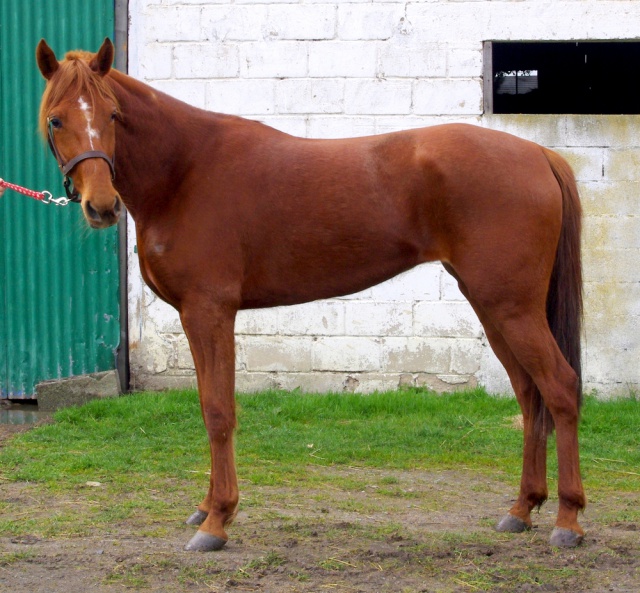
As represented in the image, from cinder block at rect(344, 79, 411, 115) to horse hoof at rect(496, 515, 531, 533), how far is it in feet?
12.2

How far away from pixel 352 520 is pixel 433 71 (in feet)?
12.8

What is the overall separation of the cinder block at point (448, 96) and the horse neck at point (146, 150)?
3.23 meters

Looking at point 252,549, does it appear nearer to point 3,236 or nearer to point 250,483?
point 250,483

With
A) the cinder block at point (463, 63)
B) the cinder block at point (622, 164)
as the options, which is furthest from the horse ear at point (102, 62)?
the cinder block at point (622, 164)

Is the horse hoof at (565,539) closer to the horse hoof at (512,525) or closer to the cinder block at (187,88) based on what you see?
the horse hoof at (512,525)

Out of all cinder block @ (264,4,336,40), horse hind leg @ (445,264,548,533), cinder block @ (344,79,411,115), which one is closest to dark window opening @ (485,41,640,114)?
cinder block @ (344,79,411,115)

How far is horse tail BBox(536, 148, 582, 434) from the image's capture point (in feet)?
12.9

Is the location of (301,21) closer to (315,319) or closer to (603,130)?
(315,319)

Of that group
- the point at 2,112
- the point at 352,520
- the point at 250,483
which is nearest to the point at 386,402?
the point at 250,483

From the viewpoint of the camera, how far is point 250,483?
4887mm

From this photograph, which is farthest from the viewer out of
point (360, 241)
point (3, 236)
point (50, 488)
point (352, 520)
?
point (3, 236)

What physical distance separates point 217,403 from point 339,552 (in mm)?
846

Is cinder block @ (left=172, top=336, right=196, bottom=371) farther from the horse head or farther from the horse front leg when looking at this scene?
the horse head

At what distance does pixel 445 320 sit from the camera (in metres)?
6.70
